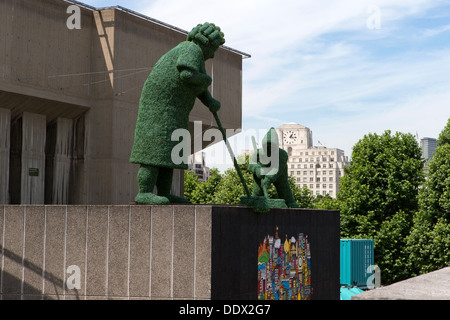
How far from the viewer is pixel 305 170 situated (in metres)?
165

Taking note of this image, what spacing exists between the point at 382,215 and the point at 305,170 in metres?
136

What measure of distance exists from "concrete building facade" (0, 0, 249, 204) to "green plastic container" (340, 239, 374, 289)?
31.4 feet

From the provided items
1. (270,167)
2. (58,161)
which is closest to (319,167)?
(58,161)

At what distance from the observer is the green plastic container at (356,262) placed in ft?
80.4

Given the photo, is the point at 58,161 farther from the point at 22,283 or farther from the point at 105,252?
the point at 105,252

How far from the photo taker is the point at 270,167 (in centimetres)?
1231

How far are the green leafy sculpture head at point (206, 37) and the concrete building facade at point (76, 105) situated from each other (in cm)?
1312

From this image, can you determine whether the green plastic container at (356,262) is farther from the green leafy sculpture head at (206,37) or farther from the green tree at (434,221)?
the green leafy sculpture head at (206,37)

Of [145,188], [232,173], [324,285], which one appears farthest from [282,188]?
[232,173]

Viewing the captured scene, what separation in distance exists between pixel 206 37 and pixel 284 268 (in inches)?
176

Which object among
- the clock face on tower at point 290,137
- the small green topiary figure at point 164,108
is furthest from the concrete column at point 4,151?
the clock face on tower at point 290,137

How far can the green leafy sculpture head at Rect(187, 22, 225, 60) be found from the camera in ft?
31.2

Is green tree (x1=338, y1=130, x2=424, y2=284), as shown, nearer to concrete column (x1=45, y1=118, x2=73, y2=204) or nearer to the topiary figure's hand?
concrete column (x1=45, y1=118, x2=73, y2=204)
